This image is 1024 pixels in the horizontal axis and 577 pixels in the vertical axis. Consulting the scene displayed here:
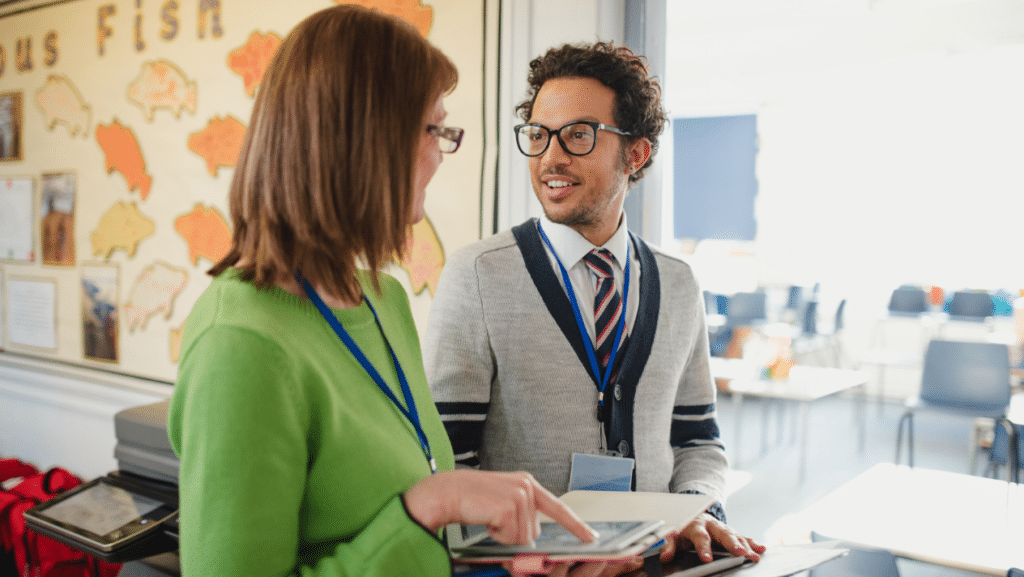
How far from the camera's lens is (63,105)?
3105 millimetres

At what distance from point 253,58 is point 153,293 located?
3.68 feet

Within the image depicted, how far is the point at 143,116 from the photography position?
9.18 feet

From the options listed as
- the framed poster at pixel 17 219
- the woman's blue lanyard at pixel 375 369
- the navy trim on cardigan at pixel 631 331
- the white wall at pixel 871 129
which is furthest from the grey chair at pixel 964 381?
the framed poster at pixel 17 219

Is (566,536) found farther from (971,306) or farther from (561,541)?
(971,306)

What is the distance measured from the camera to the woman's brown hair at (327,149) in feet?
2.52

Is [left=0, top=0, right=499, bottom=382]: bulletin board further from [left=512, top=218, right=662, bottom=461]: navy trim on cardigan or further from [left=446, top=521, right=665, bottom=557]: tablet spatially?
[left=446, top=521, right=665, bottom=557]: tablet

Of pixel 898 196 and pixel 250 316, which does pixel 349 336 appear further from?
pixel 898 196

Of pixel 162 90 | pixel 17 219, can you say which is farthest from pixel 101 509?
pixel 17 219

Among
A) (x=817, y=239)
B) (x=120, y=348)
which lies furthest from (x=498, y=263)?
(x=817, y=239)

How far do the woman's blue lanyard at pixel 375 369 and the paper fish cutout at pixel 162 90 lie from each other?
213 centimetres

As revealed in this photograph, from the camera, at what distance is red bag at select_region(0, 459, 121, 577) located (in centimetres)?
229

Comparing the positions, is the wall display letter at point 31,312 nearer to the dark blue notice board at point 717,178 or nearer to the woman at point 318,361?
the woman at point 318,361

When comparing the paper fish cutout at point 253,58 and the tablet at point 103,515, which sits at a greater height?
the paper fish cutout at point 253,58

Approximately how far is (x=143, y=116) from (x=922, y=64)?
20.6 ft
